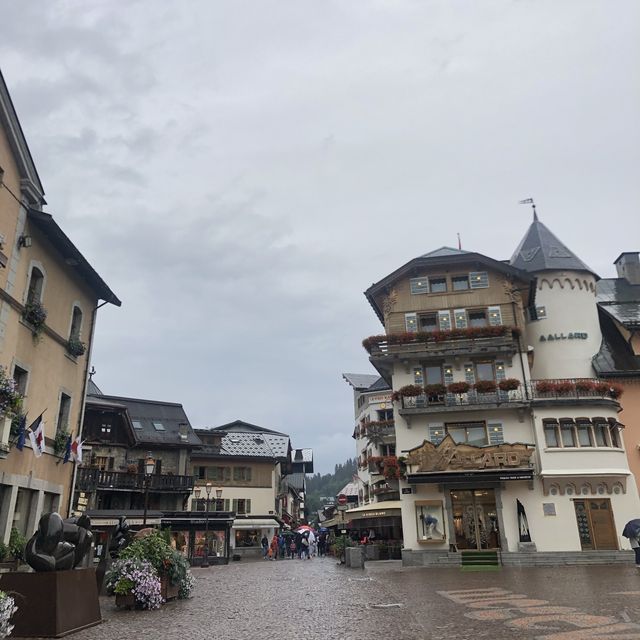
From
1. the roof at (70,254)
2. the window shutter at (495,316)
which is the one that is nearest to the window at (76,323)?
the roof at (70,254)

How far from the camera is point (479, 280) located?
34.0 metres

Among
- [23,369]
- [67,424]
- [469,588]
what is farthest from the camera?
[67,424]

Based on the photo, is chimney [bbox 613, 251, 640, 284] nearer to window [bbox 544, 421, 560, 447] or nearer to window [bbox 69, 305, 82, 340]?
window [bbox 544, 421, 560, 447]

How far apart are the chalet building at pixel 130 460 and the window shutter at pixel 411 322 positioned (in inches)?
750

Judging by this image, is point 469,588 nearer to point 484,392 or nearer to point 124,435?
point 484,392

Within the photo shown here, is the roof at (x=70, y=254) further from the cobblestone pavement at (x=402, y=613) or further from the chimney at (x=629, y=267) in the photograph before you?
the chimney at (x=629, y=267)

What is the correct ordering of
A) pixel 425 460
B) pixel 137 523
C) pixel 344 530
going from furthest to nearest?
pixel 344 530, pixel 137 523, pixel 425 460

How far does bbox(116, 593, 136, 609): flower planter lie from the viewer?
12.9 meters

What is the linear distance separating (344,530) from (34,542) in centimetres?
4203

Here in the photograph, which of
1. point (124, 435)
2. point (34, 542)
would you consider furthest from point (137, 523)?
point (34, 542)

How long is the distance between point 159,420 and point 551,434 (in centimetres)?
3201

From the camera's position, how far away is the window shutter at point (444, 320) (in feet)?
109

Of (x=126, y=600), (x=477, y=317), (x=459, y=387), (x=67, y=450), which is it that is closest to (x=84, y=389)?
(x=67, y=450)

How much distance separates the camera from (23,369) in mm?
18469
